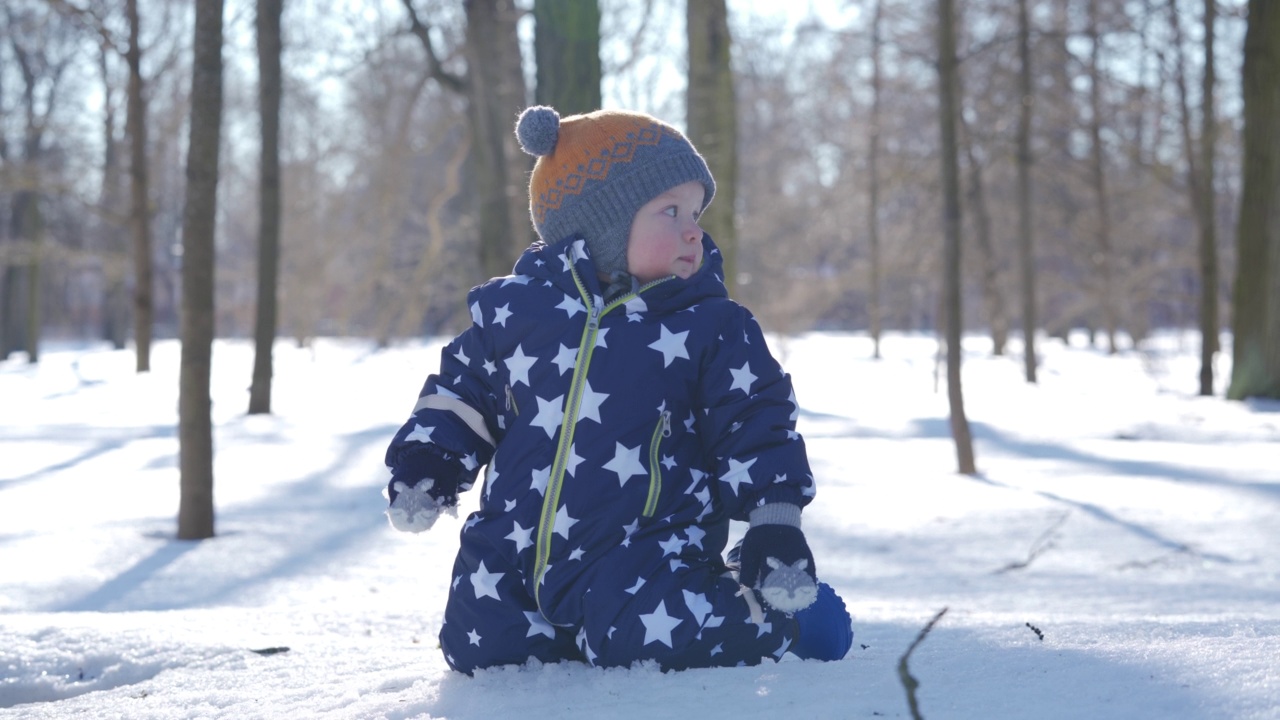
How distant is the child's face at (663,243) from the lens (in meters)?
2.28

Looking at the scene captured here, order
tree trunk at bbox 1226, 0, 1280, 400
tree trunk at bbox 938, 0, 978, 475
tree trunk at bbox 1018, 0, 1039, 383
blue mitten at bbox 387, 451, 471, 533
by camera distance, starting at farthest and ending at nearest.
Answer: tree trunk at bbox 1018, 0, 1039, 383
tree trunk at bbox 1226, 0, 1280, 400
tree trunk at bbox 938, 0, 978, 475
blue mitten at bbox 387, 451, 471, 533

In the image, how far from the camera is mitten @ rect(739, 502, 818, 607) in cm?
194

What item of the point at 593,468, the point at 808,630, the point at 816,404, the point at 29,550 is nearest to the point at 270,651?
the point at 593,468

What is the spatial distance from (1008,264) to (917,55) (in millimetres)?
17181

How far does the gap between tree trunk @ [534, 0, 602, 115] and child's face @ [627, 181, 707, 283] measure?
12.9 ft

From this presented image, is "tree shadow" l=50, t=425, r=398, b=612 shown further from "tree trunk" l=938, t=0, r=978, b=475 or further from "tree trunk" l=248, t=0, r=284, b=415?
"tree trunk" l=248, t=0, r=284, b=415

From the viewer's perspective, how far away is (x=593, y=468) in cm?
211

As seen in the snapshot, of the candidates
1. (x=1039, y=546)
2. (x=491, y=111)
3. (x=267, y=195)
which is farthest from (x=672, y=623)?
(x=267, y=195)

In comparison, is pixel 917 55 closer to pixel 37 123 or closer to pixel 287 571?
pixel 287 571

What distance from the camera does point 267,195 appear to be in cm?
1114

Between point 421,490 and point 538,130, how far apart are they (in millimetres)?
750

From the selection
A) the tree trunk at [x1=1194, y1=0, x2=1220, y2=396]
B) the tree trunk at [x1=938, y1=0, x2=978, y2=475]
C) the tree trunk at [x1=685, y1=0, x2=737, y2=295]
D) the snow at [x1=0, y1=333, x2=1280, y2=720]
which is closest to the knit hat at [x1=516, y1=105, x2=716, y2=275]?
the snow at [x1=0, y1=333, x2=1280, y2=720]

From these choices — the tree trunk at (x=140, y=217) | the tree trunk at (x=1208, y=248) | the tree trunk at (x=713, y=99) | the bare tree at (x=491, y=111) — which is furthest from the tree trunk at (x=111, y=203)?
the tree trunk at (x=1208, y=248)

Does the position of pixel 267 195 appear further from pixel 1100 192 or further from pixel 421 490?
pixel 1100 192
